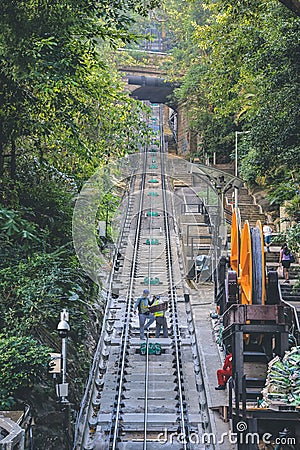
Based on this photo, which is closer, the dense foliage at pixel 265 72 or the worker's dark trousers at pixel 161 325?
the dense foliage at pixel 265 72

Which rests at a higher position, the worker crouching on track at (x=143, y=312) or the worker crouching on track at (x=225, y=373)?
the worker crouching on track at (x=143, y=312)

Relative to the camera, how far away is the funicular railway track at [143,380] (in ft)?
35.2

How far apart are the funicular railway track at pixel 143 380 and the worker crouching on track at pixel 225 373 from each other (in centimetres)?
46

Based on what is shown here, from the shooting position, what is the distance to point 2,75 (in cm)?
1128

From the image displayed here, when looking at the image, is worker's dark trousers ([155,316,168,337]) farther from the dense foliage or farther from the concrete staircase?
the concrete staircase

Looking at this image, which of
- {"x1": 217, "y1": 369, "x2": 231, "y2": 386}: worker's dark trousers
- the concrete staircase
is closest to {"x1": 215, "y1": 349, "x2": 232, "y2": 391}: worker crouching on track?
{"x1": 217, "y1": 369, "x2": 231, "y2": 386}: worker's dark trousers

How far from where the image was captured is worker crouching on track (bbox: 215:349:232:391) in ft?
38.4

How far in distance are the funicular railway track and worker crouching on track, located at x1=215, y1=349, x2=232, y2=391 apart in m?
0.46

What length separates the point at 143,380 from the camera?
13.1 m

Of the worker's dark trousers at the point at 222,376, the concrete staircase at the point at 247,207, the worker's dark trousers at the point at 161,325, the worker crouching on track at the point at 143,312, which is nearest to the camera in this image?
the worker's dark trousers at the point at 222,376

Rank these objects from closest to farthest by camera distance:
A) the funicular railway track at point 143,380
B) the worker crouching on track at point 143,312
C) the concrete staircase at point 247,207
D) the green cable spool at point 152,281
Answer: the funicular railway track at point 143,380 < the worker crouching on track at point 143,312 < the green cable spool at point 152,281 < the concrete staircase at point 247,207

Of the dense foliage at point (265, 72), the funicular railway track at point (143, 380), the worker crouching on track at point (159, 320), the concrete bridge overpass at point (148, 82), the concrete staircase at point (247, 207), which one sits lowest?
the funicular railway track at point (143, 380)

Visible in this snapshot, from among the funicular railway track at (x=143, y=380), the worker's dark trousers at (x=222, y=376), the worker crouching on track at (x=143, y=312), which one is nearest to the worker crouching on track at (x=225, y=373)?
the worker's dark trousers at (x=222, y=376)

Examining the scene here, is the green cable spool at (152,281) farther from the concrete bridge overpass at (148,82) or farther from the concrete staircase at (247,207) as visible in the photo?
the concrete bridge overpass at (148,82)
